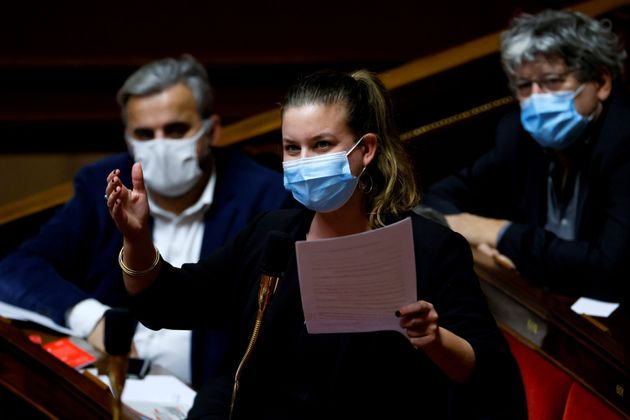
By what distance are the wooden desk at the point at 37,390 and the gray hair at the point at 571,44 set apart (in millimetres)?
1261

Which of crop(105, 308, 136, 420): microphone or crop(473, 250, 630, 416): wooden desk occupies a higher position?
crop(105, 308, 136, 420): microphone

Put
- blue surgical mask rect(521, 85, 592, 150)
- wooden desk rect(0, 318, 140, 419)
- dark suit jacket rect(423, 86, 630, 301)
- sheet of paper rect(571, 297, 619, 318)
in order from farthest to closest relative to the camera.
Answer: blue surgical mask rect(521, 85, 592, 150) < dark suit jacket rect(423, 86, 630, 301) < sheet of paper rect(571, 297, 619, 318) < wooden desk rect(0, 318, 140, 419)

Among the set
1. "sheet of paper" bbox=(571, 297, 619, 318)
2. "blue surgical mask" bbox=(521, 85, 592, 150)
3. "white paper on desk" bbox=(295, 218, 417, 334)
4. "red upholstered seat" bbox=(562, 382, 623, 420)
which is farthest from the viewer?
"blue surgical mask" bbox=(521, 85, 592, 150)

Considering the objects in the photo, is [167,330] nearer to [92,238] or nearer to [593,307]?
[92,238]

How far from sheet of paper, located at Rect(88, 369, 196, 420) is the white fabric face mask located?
470 mm

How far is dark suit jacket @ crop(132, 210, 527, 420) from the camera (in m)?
1.39

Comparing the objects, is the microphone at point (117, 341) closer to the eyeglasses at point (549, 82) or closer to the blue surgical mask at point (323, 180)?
the blue surgical mask at point (323, 180)

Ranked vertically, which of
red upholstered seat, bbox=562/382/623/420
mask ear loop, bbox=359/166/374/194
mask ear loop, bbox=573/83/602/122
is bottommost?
red upholstered seat, bbox=562/382/623/420

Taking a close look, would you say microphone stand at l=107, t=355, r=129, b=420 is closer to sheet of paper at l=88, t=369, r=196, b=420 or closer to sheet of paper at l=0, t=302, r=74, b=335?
sheet of paper at l=88, t=369, r=196, b=420

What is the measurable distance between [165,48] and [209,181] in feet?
4.49

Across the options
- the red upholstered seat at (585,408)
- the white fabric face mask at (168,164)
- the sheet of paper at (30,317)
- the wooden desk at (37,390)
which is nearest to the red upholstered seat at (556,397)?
the red upholstered seat at (585,408)

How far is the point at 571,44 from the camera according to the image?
2.20 m

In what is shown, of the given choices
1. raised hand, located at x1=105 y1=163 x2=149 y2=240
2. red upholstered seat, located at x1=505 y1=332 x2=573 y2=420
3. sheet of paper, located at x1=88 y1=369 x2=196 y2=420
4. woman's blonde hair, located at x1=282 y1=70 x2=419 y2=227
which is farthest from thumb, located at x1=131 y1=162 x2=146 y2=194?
red upholstered seat, located at x1=505 y1=332 x2=573 y2=420

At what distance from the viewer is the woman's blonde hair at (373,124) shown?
1470 mm
